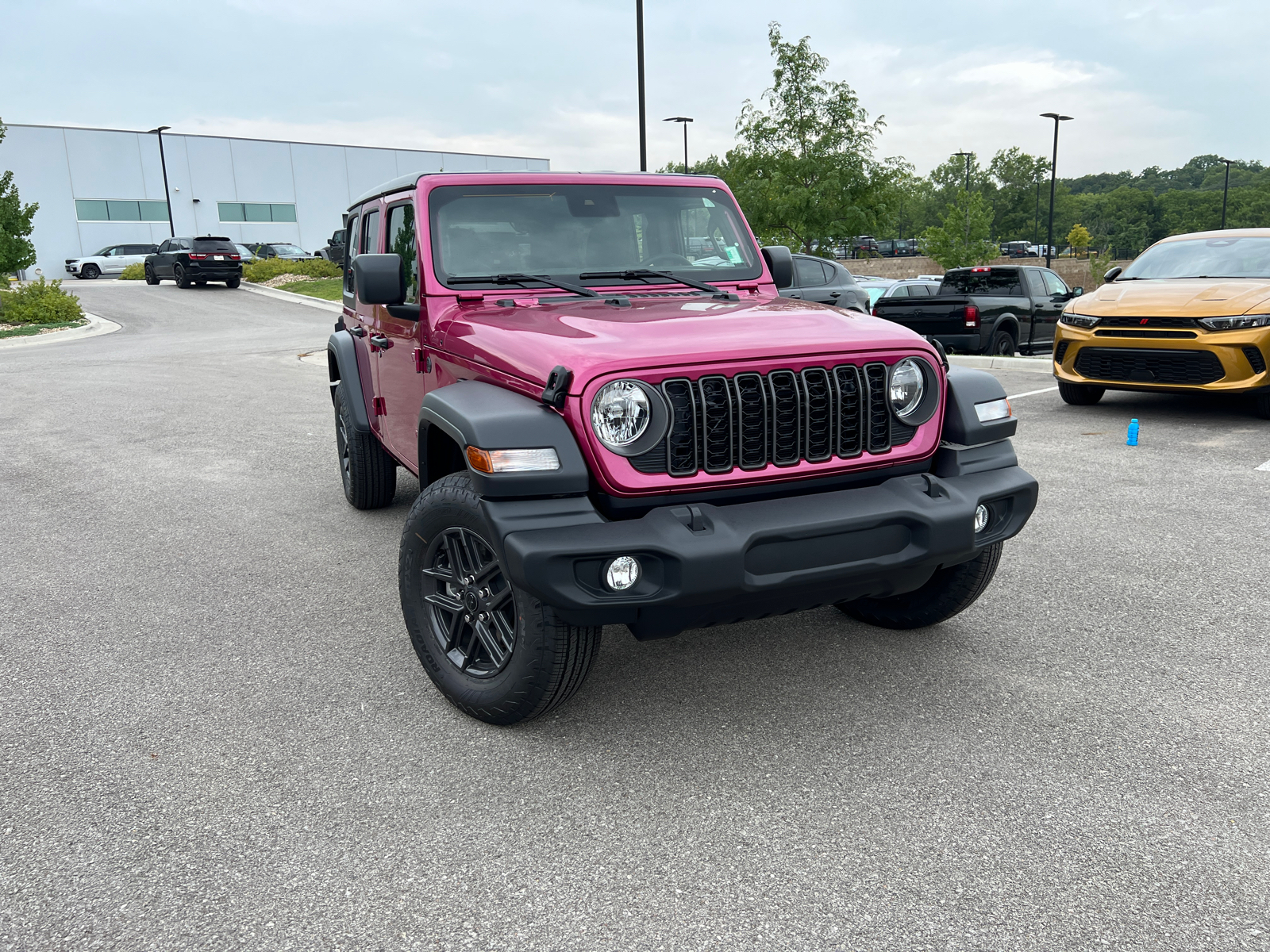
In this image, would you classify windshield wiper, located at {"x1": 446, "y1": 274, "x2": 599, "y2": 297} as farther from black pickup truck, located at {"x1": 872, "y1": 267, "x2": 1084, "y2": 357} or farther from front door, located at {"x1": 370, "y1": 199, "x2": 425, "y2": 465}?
black pickup truck, located at {"x1": 872, "y1": 267, "x2": 1084, "y2": 357}

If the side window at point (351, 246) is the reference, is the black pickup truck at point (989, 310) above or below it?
below

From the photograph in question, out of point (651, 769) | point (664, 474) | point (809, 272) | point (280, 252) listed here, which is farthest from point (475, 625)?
point (280, 252)

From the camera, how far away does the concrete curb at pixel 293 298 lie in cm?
2677

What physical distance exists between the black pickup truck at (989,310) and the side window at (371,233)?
9237mm

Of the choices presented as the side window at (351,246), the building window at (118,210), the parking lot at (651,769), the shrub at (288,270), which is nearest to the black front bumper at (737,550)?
the parking lot at (651,769)

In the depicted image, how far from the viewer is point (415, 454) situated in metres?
4.58

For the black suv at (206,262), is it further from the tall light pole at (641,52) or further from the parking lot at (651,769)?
the parking lot at (651,769)

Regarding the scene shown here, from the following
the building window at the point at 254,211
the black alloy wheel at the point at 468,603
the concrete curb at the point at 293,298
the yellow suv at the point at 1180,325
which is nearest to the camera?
the black alloy wheel at the point at 468,603

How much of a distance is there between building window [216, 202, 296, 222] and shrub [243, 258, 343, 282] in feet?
67.6

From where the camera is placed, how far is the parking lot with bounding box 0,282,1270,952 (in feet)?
8.05

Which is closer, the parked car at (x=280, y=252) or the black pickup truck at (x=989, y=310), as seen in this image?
the black pickup truck at (x=989, y=310)

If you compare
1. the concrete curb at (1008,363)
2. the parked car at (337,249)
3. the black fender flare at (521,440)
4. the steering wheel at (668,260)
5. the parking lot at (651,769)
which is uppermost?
the parked car at (337,249)

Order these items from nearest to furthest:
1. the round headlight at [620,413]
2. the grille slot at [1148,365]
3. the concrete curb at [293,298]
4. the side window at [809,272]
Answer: the round headlight at [620,413]
the grille slot at [1148,365]
the side window at [809,272]
the concrete curb at [293,298]

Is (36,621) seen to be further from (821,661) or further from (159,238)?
A: (159,238)
